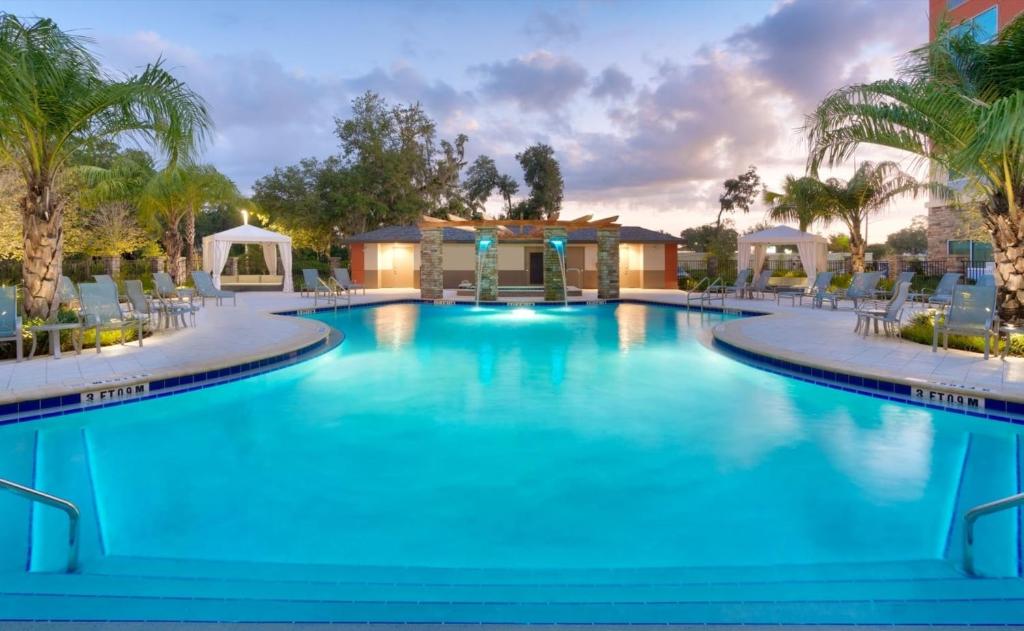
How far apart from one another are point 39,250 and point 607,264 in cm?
1655

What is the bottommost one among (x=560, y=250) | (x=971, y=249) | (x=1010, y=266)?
(x=1010, y=266)

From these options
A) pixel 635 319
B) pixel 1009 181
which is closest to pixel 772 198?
pixel 635 319

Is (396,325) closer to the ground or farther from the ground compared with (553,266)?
closer to the ground

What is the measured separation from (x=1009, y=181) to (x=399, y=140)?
105ft

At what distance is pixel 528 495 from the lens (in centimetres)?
436

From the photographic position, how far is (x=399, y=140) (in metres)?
36.0

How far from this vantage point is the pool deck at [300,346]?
678 centimetres

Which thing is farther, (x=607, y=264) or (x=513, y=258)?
(x=513, y=258)

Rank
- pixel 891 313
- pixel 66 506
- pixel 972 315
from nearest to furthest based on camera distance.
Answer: pixel 66 506, pixel 972 315, pixel 891 313

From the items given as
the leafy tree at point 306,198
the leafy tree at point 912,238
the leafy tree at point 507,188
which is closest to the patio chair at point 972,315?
the leafy tree at point 306,198

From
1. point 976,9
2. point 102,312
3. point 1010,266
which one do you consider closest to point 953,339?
point 1010,266

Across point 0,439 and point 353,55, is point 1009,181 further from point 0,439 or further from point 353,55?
point 353,55

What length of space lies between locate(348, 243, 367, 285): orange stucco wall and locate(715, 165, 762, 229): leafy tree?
25.7 m

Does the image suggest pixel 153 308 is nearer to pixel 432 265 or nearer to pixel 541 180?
pixel 432 265
